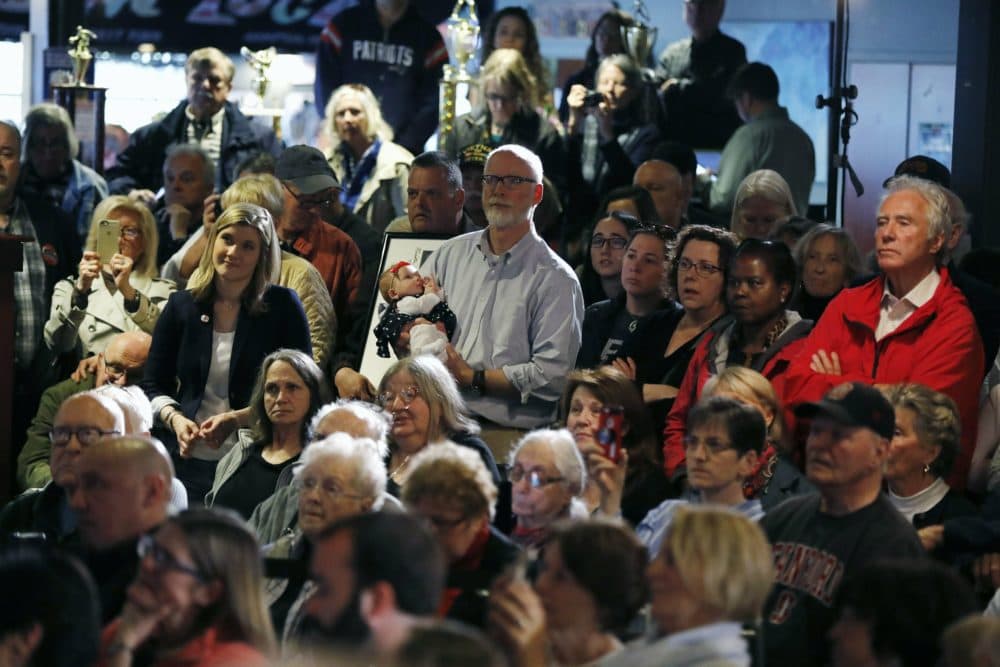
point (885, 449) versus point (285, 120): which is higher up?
point (285, 120)

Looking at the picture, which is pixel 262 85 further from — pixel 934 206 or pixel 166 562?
pixel 166 562

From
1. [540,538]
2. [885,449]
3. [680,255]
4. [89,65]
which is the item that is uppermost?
[89,65]

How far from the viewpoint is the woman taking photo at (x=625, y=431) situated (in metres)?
Answer: 5.23

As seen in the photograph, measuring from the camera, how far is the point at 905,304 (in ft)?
18.0

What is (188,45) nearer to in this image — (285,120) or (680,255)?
(285,120)

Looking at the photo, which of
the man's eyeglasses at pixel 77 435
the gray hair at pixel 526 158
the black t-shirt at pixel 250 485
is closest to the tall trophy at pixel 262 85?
the gray hair at pixel 526 158

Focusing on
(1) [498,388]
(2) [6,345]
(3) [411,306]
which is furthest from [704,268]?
(2) [6,345]

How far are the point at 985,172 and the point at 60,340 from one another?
3926mm

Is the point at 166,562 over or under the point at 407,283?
under

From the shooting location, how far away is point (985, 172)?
7734mm

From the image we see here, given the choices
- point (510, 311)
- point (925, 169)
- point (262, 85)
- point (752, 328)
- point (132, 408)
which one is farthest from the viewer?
point (262, 85)

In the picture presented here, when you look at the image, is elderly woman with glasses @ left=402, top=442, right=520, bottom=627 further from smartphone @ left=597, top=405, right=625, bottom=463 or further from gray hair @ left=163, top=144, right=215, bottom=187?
gray hair @ left=163, top=144, right=215, bottom=187

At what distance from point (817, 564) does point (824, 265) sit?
231cm

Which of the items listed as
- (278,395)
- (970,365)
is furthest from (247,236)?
(970,365)
